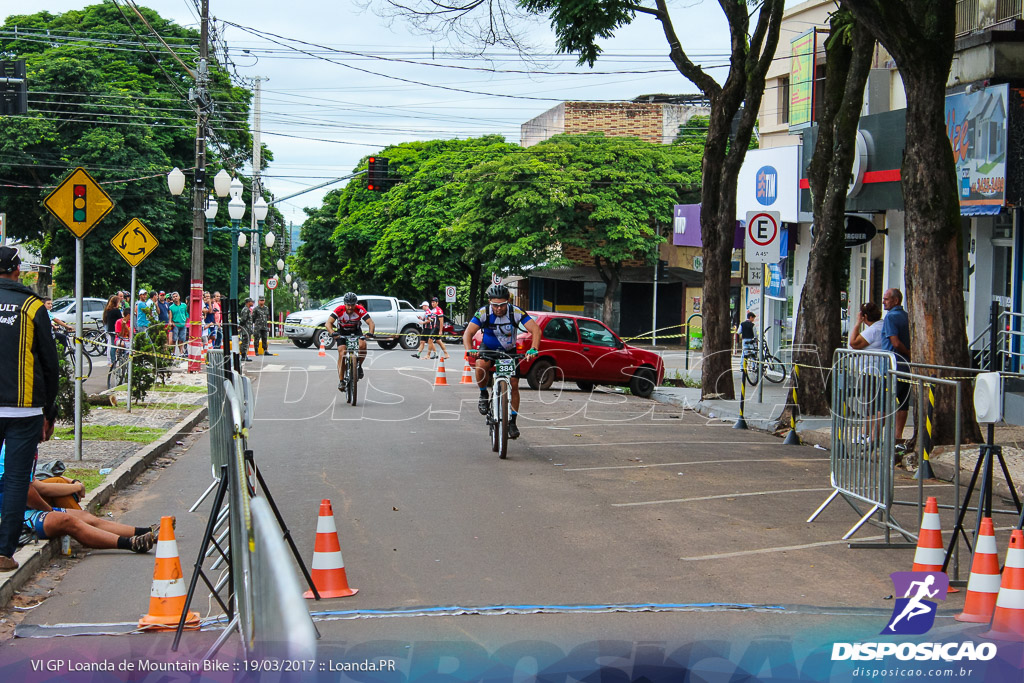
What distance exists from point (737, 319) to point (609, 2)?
123 ft

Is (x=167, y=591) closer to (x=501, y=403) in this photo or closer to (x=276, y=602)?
(x=276, y=602)

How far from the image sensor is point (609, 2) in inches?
663

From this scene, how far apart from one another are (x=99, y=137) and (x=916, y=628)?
40125 mm

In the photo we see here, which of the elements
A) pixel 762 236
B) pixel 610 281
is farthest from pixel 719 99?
pixel 610 281

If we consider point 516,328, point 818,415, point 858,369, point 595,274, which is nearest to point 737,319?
point 595,274

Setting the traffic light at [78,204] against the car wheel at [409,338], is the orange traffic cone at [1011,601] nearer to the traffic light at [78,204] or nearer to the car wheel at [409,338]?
the traffic light at [78,204]

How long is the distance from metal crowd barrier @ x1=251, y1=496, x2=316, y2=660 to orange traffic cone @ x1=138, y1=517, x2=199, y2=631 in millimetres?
2670

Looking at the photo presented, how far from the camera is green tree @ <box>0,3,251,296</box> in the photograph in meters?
40.6

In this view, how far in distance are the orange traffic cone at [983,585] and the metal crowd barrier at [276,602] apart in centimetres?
434

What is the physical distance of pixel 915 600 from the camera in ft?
20.1

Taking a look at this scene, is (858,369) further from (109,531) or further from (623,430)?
(623,430)

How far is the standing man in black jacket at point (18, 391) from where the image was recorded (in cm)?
677

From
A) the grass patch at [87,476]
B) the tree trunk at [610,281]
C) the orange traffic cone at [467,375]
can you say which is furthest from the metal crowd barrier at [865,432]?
the tree trunk at [610,281]

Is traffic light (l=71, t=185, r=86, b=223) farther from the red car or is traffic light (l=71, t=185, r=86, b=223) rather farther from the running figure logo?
the red car
